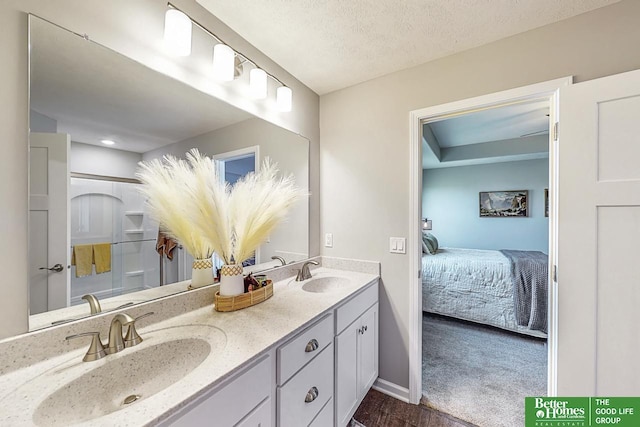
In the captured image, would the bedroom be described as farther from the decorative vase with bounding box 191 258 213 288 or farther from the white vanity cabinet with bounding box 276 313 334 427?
the decorative vase with bounding box 191 258 213 288

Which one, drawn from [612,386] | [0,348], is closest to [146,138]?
[0,348]

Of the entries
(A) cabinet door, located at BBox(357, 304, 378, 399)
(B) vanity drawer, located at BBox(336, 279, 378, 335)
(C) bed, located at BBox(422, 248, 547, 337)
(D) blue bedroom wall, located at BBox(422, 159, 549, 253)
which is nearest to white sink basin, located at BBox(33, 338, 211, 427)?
(B) vanity drawer, located at BBox(336, 279, 378, 335)

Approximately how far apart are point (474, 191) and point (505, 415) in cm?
408

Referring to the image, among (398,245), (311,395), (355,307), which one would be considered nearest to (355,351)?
(355,307)

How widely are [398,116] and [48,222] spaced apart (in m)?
1.89

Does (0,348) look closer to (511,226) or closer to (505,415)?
(505,415)

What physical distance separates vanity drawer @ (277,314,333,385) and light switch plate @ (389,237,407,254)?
0.74 meters

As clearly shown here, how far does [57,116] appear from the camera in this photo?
868 mm

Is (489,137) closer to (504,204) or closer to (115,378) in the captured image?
(504,204)

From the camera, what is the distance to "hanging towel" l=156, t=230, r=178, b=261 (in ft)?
3.80

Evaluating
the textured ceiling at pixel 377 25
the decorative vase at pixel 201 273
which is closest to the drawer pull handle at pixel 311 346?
the decorative vase at pixel 201 273

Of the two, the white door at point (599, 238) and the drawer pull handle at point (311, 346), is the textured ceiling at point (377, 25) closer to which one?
the white door at point (599, 238)

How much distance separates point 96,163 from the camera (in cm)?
99

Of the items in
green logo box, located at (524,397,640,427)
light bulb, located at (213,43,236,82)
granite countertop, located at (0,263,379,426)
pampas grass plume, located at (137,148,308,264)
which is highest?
light bulb, located at (213,43,236,82)
